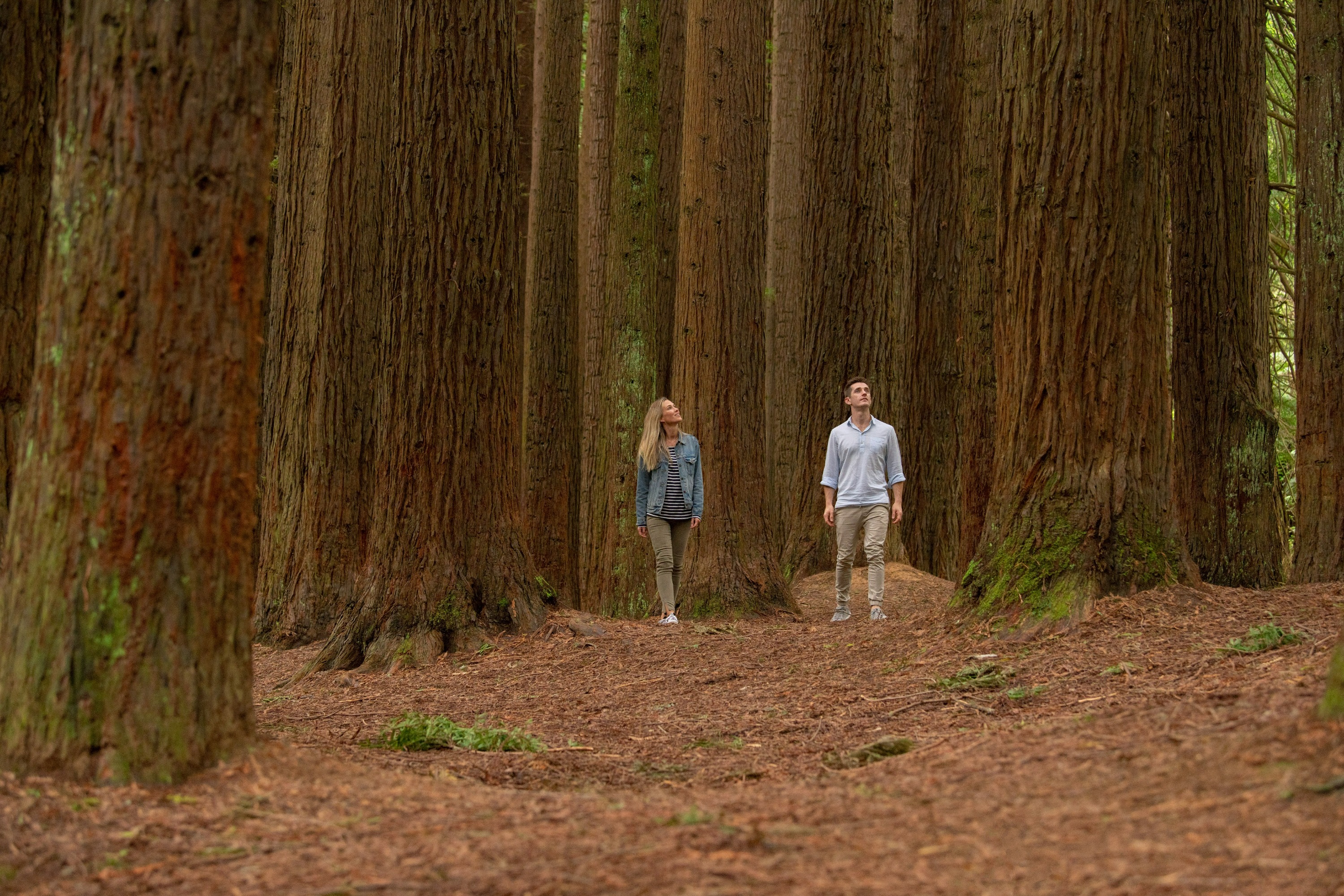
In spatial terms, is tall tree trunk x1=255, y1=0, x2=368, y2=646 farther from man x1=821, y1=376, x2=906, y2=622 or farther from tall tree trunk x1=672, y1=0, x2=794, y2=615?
man x1=821, y1=376, x2=906, y2=622

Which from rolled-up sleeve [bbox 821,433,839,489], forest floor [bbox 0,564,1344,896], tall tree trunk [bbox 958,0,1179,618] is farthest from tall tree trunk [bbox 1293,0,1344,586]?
rolled-up sleeve [bbox 821,433,839,489]

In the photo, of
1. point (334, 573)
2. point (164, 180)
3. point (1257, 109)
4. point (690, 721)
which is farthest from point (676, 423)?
point (164, 180)

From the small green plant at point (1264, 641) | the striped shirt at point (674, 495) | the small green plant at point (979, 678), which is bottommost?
the small green plant at point (979, 678)

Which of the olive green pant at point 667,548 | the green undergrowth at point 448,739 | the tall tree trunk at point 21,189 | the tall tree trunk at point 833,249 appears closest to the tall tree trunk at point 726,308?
the olive green pant at point 667,548

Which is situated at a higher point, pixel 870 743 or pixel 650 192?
pixel 650 192

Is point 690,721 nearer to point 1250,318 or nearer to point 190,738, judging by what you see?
point 190,738

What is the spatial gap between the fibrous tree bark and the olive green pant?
1476mm

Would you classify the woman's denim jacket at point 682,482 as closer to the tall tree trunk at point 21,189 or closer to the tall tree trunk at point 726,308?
the tall tree trunk at point 726,308

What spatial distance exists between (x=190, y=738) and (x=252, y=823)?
0.49 metres

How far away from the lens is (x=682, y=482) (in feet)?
34.7

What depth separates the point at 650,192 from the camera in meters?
12.9

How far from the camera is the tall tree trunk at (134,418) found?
13.5 ft

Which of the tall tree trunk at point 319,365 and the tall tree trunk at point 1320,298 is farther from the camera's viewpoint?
the tall tree trunk at point 319,365

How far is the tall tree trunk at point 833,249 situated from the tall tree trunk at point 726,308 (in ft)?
4.84
